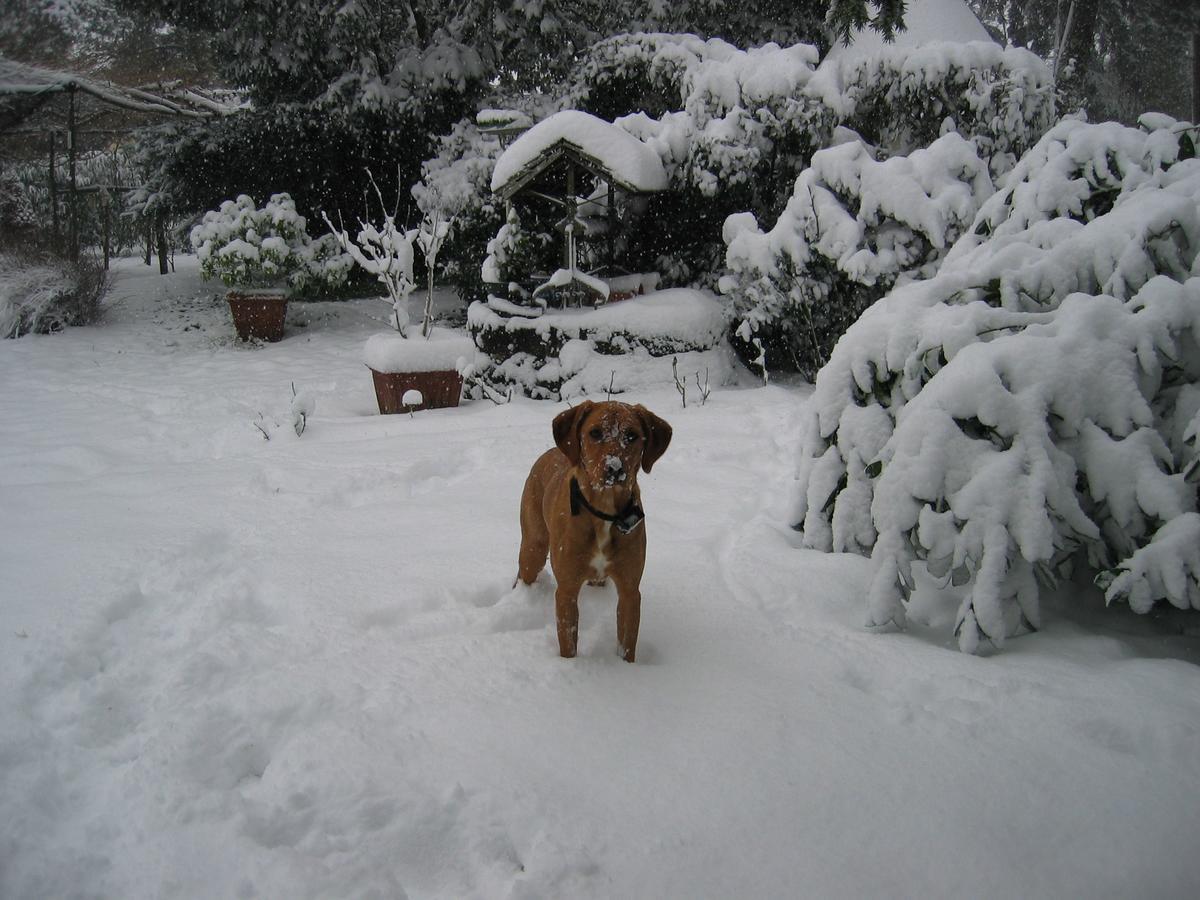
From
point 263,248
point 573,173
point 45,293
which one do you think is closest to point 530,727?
point 573,173

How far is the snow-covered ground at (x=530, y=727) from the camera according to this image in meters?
1.56

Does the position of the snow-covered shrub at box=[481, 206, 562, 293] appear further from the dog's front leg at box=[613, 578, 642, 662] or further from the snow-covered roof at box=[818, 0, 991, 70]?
the snow-covered roof at box=[818, 0, 991, 70]

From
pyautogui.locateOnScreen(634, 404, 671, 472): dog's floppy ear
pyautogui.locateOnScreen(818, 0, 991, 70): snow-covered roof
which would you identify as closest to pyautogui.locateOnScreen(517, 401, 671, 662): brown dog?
pyautogui.locateOnScreen(634, 404, 671, 472): dog's floppy ear

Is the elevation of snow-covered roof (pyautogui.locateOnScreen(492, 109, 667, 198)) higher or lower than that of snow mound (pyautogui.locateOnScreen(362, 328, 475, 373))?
higher

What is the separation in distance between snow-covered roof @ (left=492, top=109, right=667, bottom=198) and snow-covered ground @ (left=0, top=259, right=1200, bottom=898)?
14.1 feet

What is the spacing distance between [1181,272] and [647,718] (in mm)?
2222

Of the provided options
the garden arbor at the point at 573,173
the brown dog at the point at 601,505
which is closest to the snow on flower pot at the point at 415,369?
the garden arbor at the point at 573,173

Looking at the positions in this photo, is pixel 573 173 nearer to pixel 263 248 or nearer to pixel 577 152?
pixel 577 152

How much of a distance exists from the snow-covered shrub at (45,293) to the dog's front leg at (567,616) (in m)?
9.92

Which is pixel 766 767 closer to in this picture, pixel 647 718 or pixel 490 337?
pixel 647 718

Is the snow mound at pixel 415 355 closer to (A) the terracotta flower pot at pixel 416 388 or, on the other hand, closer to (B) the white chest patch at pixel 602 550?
(A) the terracotta flower pot at pixel 416 388

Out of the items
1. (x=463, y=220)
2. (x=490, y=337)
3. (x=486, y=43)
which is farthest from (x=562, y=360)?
(x=486, y=43)

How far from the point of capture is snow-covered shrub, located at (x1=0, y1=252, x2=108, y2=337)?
8.99 metres

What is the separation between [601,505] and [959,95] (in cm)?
718
